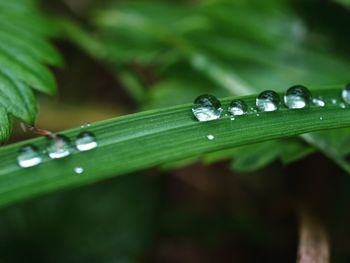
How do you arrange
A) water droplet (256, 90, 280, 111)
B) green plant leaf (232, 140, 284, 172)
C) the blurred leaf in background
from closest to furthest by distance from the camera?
water droplet (256, 90, 280, 111), green plant leaf (232, 140, 284, 172), the blurred leaf in background

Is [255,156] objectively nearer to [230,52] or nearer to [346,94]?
[346,94]

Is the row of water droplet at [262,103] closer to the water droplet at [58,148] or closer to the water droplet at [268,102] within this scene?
the water droplet at [268,102]

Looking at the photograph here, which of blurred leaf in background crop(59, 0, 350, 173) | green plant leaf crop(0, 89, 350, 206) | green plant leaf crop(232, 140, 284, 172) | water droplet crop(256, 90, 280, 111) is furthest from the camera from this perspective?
blurred leaf in background crop(59, 0, 350, 173)

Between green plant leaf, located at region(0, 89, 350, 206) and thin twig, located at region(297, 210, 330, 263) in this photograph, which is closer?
green plant leaf, located at region(0, 89, 350, 206)

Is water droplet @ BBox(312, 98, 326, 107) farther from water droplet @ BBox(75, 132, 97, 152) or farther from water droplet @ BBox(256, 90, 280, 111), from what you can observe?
water droplet @ BBox(75, 132, 97, 152)

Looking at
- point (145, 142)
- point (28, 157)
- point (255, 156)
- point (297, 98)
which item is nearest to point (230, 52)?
point (255, 156)

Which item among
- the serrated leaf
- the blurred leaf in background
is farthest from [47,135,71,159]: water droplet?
the blurred leaf in background
